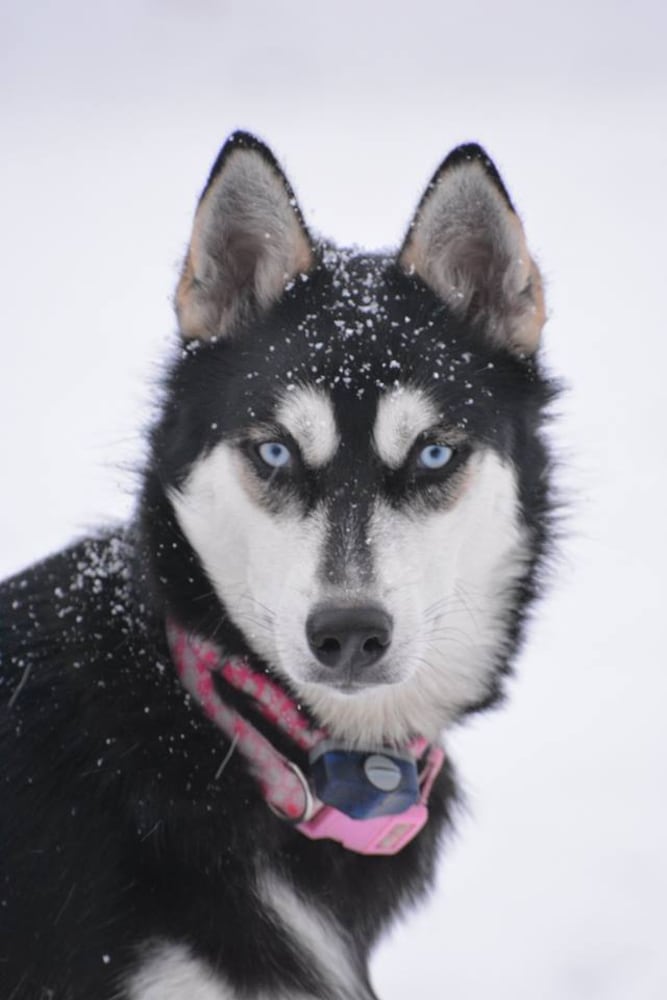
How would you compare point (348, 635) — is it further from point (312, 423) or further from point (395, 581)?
point (312, 423)

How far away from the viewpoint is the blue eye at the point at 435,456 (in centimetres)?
241

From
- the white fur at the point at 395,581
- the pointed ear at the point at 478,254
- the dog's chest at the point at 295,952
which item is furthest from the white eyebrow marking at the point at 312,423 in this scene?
the dog's chest at the point at 295,952

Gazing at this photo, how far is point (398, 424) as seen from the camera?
2.35 metres

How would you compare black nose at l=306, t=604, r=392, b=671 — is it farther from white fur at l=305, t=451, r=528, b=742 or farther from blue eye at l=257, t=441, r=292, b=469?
blue eye at l=257, t=441, r=292, b=469

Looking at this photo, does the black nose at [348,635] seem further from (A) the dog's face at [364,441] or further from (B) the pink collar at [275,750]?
(B) the pink collar at [275,750]

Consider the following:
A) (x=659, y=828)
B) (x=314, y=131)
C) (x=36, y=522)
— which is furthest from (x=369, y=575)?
(x=314, y=131)

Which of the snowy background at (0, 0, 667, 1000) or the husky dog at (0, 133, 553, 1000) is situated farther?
the snowy background at (0, 0, 667, 1000)

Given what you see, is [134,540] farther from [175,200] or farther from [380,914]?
[175,200]

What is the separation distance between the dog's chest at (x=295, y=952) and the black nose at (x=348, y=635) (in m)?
0.50

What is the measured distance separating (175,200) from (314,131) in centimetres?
284

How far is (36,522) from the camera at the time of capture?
21.4 feet

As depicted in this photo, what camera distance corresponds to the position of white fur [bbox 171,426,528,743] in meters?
2.23

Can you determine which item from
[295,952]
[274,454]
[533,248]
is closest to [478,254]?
[533,248]

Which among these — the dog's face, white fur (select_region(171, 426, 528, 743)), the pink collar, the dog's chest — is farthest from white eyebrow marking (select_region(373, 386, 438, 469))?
the dog's chest
